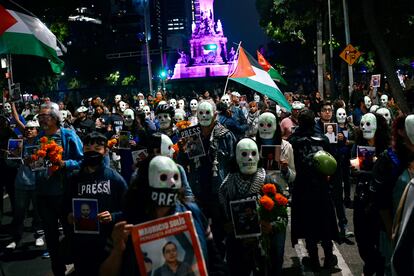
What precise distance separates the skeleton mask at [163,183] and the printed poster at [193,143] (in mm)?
3927

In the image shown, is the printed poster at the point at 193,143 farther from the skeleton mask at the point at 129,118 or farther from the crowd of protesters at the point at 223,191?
the skeleton mask at the point at 129,118

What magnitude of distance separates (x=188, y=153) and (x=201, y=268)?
4.31 meters

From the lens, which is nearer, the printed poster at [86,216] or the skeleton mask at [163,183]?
the skeleton mask at [163,183]

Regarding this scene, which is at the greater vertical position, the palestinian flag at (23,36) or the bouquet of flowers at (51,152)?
the palestinian flag at (23,36)

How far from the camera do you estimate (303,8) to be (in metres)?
29.1

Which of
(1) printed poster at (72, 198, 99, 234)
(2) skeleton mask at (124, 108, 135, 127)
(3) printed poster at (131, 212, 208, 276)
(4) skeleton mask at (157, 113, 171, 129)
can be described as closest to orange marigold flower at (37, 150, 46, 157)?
(1) printed poster at (72, 198, 99, 234)

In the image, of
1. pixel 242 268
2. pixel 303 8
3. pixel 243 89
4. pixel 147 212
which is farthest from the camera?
pixel 243 89

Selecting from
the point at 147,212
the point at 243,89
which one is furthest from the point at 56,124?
the point at 243,89

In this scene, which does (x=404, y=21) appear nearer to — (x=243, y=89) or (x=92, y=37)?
(x=243, y=89)

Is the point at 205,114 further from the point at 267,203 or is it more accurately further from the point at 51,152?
the point at 267,203

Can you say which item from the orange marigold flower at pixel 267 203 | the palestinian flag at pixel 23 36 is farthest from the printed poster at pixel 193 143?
the palestinian flag at pixel 23 36

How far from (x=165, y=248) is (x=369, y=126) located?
15.7ft

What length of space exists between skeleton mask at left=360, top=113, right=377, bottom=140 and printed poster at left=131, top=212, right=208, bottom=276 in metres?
4.58

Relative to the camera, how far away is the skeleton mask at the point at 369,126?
7.07 meters
